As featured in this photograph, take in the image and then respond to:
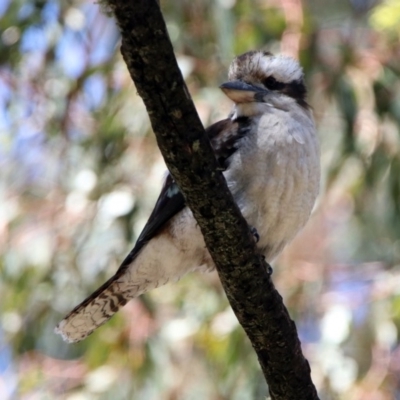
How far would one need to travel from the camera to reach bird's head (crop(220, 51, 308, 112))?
2.88 metres

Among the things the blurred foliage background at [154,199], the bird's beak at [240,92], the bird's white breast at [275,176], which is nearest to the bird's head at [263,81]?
the bird's beak at [240,92]

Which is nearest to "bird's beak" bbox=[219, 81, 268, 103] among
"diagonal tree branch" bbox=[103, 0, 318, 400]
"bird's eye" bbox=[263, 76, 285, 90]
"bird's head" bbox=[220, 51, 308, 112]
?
"bird's head" bbox=[220, 51, 308, 112]

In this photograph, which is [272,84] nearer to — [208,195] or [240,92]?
[240,92]

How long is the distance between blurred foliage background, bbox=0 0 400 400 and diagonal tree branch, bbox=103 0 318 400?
141 cm

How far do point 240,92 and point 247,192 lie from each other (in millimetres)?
385

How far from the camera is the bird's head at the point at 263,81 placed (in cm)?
288

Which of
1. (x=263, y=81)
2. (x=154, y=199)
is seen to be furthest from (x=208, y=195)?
(x=154, y=199)

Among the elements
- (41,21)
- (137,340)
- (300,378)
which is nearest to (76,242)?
(137,340)

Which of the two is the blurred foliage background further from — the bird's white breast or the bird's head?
the bird's white breast

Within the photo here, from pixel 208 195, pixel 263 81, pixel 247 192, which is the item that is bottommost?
pixel 208 195

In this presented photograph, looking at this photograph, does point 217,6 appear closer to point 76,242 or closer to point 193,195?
point 76,242

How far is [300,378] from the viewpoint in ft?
7.47

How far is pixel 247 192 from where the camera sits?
8.58 ft

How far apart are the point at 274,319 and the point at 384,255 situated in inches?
113
